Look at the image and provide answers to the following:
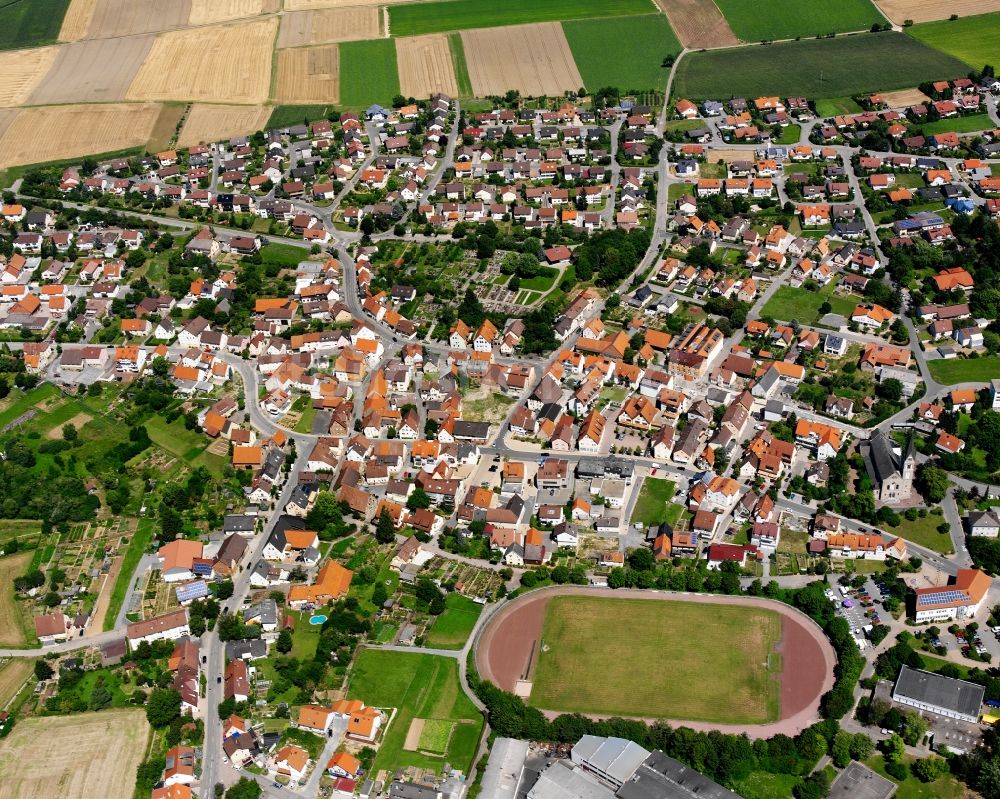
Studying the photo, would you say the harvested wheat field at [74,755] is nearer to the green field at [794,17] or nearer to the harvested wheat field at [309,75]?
the harvested wheat field at [309,75]

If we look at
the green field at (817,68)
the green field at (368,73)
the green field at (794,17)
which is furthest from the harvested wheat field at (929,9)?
the green field at (368,73)

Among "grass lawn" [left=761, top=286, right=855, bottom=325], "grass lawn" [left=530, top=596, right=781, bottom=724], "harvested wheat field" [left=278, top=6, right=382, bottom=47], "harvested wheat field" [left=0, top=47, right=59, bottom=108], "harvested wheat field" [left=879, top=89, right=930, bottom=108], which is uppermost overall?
"grass lawn" [left=530, top=596, right=781, bottom=724]

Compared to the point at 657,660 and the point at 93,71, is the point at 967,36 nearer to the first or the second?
the point at 657,660

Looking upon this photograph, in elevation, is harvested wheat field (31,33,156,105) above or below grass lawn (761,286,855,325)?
above

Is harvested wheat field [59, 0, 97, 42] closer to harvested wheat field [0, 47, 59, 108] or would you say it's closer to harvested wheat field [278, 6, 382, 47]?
harvested wheat field [0, 47, 59, 108]

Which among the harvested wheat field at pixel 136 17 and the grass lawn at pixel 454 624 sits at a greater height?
the grass lawn at pixel 454 624

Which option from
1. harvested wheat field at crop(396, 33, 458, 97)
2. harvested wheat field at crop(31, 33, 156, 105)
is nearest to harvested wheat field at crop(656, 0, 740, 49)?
harvested wheat field at crop(396, 33, 458, 97)

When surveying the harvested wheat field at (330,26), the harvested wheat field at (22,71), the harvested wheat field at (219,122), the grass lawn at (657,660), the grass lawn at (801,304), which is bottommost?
the harvested wheat field at (219,122)
